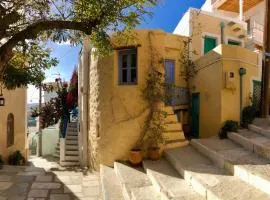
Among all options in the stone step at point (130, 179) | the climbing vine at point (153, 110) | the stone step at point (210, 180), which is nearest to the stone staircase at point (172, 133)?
the climbing vine at point (153, 110)

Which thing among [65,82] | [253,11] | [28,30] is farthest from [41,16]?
[253,11]

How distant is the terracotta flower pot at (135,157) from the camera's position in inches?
376

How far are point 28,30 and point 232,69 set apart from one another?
685 centimetres

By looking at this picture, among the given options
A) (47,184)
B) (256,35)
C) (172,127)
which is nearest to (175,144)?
(172,127)

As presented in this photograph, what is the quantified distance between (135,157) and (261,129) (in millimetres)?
3696

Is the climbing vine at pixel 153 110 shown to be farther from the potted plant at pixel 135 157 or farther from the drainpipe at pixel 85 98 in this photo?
the drainpipe at pixel 85 98

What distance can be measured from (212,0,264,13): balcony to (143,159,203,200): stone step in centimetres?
1560

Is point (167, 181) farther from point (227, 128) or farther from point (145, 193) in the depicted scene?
point (227, 128)

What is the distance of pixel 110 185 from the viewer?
8.18m

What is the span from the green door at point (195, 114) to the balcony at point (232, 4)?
36.5 ft

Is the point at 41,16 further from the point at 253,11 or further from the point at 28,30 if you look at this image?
the point at 253,11

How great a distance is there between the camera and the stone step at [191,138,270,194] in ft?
18.3

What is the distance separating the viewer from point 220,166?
7242 millimetres

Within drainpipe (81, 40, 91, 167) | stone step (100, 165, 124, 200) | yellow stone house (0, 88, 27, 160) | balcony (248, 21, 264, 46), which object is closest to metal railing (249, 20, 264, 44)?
balcony (248, 21, 264, 46)
